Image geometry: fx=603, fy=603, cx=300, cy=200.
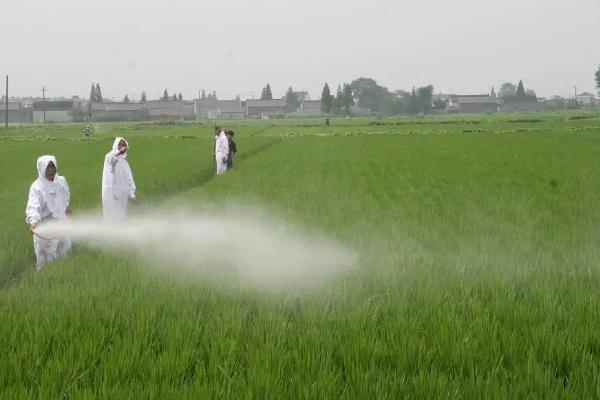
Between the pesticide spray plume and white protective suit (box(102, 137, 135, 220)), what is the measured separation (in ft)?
0.60

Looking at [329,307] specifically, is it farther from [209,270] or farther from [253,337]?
[209,270]

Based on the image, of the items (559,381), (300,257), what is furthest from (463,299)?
(300,257)

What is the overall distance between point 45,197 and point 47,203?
7 centimetres

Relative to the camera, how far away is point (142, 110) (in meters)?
112

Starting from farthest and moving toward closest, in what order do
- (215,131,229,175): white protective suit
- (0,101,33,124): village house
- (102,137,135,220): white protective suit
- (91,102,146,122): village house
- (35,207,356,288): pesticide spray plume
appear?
1. (91,102,146,122): village house
2. (0,101,33,124): village house
3. (215,131,229,175): white protective suit
4. (102,137,135,220): white protective suit
5. (35,207,356,288): pesticide spray plume

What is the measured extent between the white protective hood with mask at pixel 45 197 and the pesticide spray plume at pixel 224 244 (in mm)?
126

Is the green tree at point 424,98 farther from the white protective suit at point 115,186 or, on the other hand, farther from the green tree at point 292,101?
the white protective suit at point 115,186

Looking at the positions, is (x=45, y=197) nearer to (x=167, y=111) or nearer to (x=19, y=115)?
(x=19, y=115)

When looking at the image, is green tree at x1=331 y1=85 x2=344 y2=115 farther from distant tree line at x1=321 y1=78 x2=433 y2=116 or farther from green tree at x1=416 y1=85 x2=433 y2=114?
green tree at x1=416 y1=85 x2=433 y2=114

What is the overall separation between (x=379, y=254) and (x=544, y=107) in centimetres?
12691

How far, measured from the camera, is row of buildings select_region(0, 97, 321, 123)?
347ft

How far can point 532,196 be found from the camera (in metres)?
10.4

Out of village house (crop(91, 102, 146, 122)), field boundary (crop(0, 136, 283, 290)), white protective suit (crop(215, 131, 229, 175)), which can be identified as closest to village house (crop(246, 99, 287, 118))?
village house (crop(91, 102, 146, 122))

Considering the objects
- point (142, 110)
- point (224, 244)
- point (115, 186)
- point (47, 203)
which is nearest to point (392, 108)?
point (142, 110)
